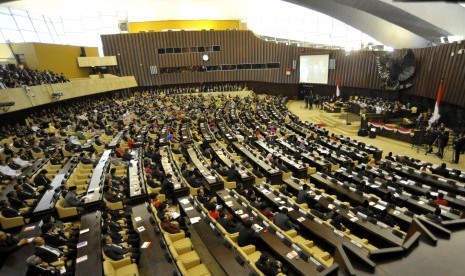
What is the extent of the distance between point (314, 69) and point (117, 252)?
25.9m

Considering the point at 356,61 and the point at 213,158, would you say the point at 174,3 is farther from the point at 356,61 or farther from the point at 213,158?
the point at 213,158

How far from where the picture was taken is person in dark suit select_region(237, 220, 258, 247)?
20.5 feet

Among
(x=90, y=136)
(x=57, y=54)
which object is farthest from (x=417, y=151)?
(x=57, y=54)

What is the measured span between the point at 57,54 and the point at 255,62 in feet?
64.9

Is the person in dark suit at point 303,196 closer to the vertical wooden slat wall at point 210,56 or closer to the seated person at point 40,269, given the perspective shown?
the seated person at point 40,269

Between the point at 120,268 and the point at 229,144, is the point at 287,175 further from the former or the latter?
the point at 120,268

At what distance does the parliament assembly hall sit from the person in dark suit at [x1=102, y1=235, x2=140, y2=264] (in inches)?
1.9

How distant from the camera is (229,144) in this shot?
14562 millimetres

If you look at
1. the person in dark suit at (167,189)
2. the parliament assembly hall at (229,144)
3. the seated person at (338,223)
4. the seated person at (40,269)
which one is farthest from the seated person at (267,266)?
the person in dark suit at (167,189)

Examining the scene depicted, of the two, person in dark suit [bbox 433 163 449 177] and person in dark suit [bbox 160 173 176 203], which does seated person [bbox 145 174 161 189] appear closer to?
person in dark suit [bbox 160 173 176 203]

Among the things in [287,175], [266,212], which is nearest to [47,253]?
[266,212]

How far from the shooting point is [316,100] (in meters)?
25.8

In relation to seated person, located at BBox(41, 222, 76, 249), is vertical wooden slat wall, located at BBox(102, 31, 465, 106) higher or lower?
higher

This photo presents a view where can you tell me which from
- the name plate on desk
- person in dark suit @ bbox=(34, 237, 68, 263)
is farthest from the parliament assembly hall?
the name plate on desk
